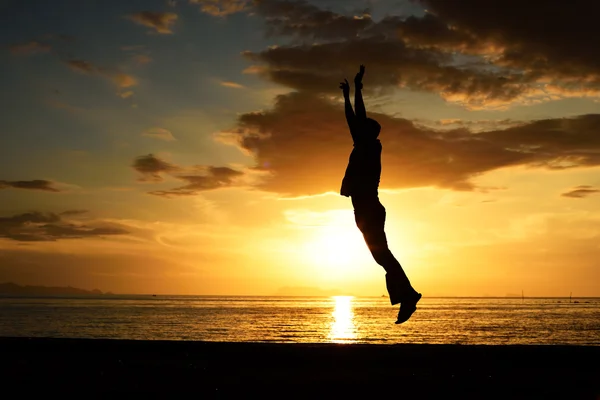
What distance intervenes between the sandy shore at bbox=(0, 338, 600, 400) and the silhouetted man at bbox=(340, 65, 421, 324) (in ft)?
3.48

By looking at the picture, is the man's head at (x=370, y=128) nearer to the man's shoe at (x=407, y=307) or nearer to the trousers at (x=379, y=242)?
the trousers at (x=379, y=242)

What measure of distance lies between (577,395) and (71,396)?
16.5ft

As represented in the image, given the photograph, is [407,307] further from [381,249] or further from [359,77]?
[359,77]

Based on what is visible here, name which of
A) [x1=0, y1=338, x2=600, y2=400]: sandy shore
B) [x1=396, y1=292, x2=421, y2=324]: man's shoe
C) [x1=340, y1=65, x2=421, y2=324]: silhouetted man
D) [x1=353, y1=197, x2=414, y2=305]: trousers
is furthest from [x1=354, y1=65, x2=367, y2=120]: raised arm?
[x1=0, y1=338, x2=600, y2=400]: sandy shore

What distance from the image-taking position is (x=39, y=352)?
10.7 meters

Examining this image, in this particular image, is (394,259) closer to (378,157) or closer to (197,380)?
(378,157)

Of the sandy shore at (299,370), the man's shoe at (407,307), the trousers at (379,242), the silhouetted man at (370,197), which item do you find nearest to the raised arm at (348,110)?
the silhouetted man at (370,197)

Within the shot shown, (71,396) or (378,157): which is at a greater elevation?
(378,157)

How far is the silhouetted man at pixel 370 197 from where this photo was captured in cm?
759

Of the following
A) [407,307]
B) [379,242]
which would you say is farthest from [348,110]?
[407,307]

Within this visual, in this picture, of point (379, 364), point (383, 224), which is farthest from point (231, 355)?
point (383, 224)

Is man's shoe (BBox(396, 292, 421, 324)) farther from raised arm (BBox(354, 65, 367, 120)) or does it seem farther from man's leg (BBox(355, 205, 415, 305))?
raised arm (BBox(354, 65, 367, 120))

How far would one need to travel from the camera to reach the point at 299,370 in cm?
821

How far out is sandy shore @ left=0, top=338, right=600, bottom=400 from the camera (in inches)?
253
